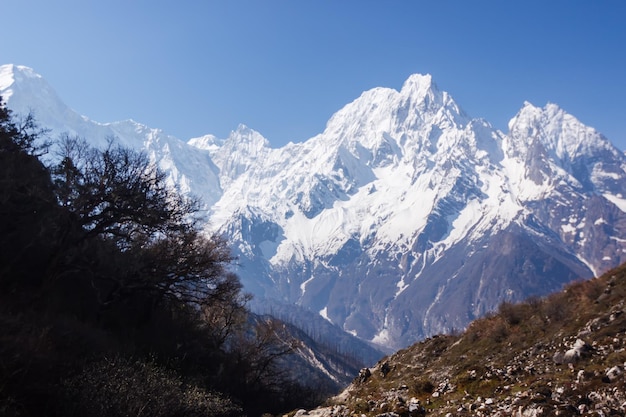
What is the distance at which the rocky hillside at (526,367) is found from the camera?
1364cm

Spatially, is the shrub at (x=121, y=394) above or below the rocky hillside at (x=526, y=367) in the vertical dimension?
below

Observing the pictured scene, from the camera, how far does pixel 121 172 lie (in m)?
28.6

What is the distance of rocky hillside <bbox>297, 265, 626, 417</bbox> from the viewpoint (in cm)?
1364

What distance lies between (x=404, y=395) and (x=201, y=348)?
48.9ft

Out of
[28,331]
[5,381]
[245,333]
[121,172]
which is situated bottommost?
[5,381]

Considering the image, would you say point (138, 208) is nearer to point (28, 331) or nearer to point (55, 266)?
point (55, 266)

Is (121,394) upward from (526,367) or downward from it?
downward

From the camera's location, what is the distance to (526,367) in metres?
18.9

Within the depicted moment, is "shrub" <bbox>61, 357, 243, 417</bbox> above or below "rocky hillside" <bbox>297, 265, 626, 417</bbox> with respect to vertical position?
below

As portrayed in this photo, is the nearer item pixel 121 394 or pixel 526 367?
pixel 121 394

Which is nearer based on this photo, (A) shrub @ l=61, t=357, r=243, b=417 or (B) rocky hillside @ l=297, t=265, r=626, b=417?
(B) rocky hillside @ l=297, t=265, r=626, b=417

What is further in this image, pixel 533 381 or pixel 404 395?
pixel 404 395

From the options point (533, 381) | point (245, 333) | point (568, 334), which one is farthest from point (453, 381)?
point (245, 333)

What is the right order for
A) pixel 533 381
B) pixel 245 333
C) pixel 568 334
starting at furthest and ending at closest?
pixel 245 333
pixel 568 334
pixel 533 381
